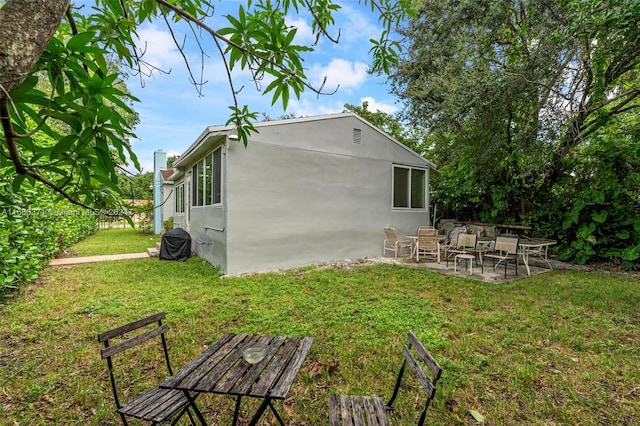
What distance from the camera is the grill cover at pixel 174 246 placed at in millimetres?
9219

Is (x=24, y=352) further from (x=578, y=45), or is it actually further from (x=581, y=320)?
(x=578, y=45)

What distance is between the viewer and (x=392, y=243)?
930 centimetres

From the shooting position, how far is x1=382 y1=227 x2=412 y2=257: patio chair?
9078 mm

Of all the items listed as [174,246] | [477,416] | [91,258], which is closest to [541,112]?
[477,416]

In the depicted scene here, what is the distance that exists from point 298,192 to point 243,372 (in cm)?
627

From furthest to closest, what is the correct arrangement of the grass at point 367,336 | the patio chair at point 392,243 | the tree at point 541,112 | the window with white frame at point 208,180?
the patio chair at point 392,243 → the window with white frame at point 208,180 → the tree at point 541,112 → the grass at point 367,336

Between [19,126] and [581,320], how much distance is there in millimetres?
6225

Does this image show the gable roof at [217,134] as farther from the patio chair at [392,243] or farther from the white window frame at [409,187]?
the patio chair at [392,243]

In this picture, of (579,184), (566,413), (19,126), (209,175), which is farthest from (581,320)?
(209,175)

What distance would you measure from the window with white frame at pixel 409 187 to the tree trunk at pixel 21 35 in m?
9.71

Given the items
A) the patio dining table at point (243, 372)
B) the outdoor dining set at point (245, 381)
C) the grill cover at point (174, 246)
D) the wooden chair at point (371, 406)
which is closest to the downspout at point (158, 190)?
the grill cover at point (174, 246)

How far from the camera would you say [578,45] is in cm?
692

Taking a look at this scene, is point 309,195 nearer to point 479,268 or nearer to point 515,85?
point 479,268

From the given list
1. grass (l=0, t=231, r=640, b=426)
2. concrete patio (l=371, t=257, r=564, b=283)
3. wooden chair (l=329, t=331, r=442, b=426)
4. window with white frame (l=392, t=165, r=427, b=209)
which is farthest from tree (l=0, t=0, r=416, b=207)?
window with white frame (l=392, t=165, r=427, b=209)
